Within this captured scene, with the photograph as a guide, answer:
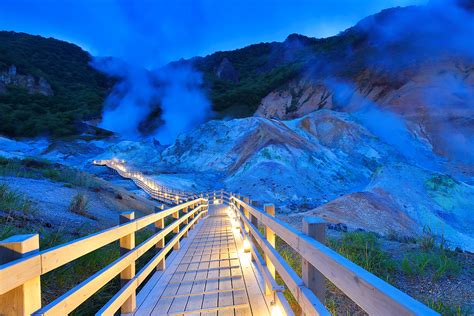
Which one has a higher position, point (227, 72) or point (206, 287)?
point (227, 72)

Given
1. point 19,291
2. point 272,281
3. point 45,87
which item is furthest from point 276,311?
point 45,87

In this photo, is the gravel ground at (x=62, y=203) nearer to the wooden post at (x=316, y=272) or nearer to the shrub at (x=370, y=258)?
the shrub at (x=370, y=258)

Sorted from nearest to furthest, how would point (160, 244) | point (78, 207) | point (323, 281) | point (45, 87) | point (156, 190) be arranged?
point (323, 281) < point (160, 244) < point (78, 207) < point (156, 190) < point (45, 87)

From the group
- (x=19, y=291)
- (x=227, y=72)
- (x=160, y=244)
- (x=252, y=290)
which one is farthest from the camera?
(x=227, y=72)

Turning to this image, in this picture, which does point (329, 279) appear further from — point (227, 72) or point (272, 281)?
point (227, 72)

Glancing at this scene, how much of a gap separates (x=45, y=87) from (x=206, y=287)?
121 m

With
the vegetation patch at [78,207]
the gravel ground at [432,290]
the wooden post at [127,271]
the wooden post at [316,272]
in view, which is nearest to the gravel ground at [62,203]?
the vegetation patch at [78,207]

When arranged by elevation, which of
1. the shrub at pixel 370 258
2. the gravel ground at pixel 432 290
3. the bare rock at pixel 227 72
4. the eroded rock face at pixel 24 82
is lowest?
the gravel ground at pixel 432 290

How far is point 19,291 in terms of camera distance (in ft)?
5.92

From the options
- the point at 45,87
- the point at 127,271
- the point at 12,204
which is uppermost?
the point at 45,87

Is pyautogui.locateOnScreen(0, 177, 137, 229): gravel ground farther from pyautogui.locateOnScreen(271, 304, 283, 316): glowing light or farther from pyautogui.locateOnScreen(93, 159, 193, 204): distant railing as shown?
pyautogui.locateOnScreen(271, 304, 283, 316): glowing light

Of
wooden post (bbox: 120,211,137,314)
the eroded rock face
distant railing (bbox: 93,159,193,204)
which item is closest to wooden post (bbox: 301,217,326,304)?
wooden post (bbox: 120,211,137,314)

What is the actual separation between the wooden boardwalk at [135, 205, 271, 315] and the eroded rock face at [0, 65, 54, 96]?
110184 mm

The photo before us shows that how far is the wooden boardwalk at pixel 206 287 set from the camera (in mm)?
3723
